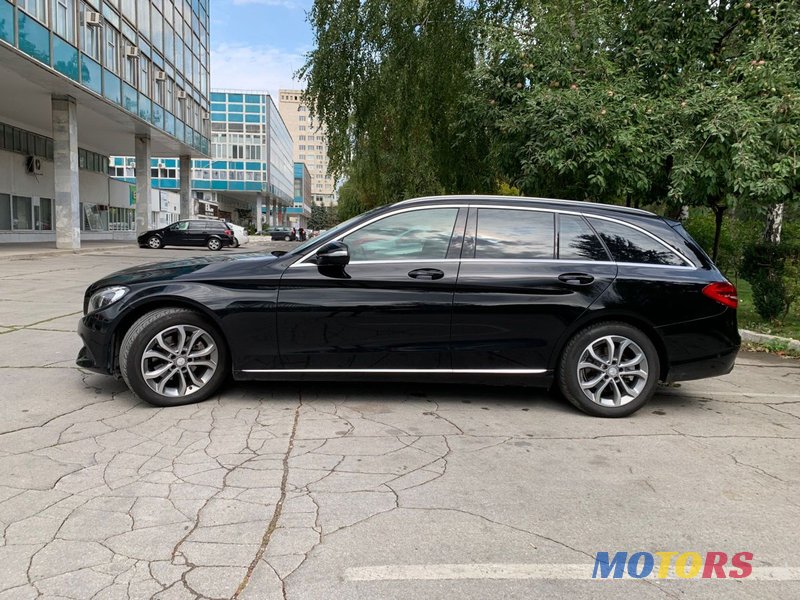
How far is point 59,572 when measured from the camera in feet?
8.42

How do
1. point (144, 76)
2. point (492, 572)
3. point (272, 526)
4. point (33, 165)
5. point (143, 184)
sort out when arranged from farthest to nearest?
point (143, 184), point (144, 76), point (33, 165), point (272, 526), point (492, 572)

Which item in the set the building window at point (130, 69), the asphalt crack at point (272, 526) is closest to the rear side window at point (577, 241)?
the asphalt crack at point (272, 526)

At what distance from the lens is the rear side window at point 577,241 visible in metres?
4.96

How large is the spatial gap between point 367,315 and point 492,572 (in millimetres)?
2384

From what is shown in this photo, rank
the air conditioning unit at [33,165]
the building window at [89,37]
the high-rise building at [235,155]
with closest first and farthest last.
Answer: the building window at [89,37] < the air conditioning unit at [33,165] < the high-rise building at [235,155]

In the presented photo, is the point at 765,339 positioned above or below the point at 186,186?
below

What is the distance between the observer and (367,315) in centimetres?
470

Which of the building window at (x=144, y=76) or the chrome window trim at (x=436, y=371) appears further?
the building window at (x=144, y=76)

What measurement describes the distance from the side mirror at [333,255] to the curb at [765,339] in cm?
635

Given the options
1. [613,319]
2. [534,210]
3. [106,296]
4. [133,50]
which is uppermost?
[133,50]

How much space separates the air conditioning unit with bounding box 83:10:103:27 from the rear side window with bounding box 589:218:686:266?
25.5 meters

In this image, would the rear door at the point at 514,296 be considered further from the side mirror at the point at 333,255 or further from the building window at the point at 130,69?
the building window at the point at 130,69

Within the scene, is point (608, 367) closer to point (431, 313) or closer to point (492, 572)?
point (431, 313)

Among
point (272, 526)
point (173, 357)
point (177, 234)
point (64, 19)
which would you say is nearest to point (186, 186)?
point (177, 234)
